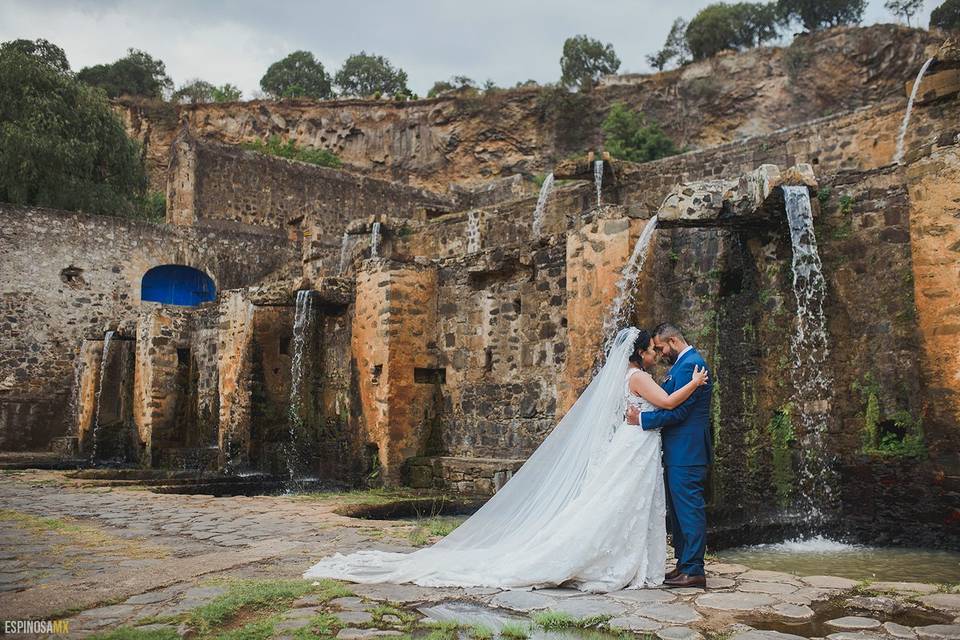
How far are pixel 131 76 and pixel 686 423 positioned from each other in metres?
38.6

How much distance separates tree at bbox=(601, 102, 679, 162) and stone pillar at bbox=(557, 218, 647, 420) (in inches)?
686

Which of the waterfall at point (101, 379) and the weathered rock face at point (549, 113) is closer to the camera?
the waterfall at point (101, 379)

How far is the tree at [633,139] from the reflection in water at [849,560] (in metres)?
19.5

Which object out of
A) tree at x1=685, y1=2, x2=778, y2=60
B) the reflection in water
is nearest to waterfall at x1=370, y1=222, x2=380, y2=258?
the reflection in water

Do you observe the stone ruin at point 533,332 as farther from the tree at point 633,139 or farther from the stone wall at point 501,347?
the tree at point 633,139

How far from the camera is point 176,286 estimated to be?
68.3ft

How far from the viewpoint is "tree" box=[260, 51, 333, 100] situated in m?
43.4

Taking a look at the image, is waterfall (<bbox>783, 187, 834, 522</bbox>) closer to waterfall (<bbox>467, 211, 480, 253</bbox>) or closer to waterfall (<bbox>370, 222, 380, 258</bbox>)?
waterfall (<bbox>467, 211, 480, 253</bbox>)

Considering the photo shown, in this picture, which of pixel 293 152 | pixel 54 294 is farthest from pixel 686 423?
pixel 293 152

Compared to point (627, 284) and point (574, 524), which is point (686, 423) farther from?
point (627, 284)

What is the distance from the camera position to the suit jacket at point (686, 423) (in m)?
4.54

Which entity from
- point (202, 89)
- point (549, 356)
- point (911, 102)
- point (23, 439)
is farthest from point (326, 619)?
point (202, 89)

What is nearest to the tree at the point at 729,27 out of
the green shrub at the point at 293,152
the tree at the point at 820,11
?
the tree at the point at 820,11

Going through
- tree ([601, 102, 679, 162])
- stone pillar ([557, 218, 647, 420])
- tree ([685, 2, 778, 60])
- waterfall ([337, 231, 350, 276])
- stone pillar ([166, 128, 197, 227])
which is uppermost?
tree ([685, 2, 778, 60])
